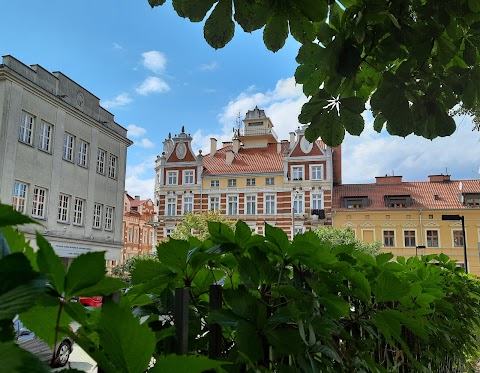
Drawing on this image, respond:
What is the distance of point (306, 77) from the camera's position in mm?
1613

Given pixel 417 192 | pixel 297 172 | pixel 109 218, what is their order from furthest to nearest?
1. pixel 417 192
2. pixel 297 172
3. pixel 109 218

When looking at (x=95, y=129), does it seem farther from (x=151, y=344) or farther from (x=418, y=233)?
(x=151, y=344)

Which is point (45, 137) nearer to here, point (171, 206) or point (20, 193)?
point (20, 193)

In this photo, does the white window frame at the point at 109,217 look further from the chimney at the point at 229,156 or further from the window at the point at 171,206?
the chimney at the point at 229,156

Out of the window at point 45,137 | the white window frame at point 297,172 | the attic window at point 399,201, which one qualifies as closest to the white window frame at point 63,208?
the window at point 45,137

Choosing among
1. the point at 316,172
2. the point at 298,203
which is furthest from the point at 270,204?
the point at 316,172

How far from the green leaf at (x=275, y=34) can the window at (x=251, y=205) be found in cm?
2611

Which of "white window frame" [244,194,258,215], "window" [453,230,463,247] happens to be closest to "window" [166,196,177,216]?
"white window frame" [244,194,258,215]

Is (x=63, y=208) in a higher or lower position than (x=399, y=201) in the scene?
lower

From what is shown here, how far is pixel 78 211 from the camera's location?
63.0 ft

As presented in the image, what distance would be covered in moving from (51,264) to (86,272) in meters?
0.03

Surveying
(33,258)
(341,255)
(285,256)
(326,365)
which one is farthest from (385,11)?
(33,258)

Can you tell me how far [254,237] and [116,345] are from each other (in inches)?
17.8

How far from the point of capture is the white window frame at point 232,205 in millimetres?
27906
